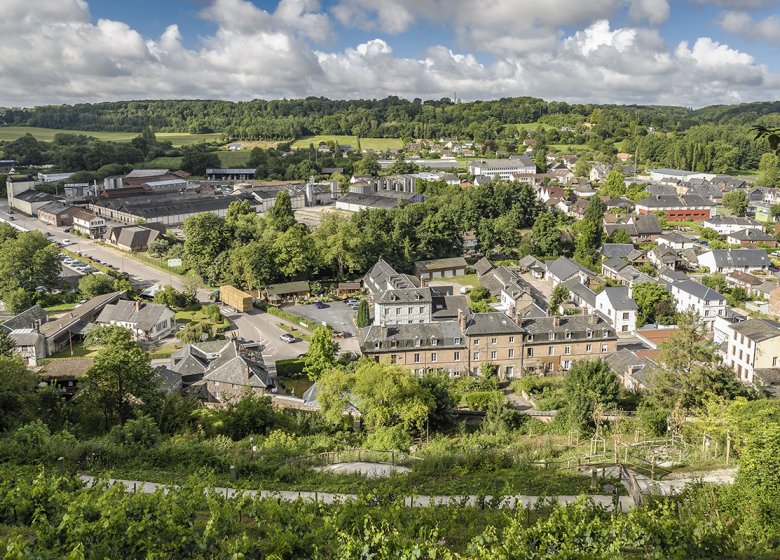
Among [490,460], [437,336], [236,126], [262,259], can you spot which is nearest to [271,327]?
[262,259]

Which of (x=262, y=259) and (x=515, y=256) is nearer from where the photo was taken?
(x=262, y=259)

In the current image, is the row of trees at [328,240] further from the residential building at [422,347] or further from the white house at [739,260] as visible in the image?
the white house at [739,260]

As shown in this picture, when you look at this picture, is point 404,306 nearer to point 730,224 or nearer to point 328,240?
point 328,240

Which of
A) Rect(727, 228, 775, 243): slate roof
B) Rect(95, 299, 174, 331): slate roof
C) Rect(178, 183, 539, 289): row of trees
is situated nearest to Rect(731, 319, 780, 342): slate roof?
Rect(178, 183, 539, 289): row of trees

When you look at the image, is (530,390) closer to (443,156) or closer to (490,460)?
(490,460)

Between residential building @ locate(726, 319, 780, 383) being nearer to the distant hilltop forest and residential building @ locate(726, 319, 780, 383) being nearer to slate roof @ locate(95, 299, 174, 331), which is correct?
slate roof @ locate(95, 299, 174, 331)

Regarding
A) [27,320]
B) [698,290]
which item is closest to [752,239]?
[698,290]
